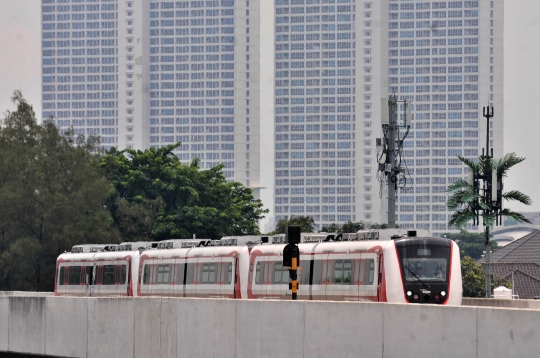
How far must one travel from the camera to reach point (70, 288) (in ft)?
176

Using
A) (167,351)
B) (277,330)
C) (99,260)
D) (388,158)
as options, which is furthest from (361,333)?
(99,260)

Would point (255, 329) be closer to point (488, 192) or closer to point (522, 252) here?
point (488, 192)

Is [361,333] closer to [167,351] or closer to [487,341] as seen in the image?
[487,341]

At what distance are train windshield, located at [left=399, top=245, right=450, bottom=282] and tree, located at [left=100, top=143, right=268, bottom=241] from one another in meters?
62.3

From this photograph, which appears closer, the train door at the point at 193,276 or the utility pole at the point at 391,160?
the train door at the point at 193,276

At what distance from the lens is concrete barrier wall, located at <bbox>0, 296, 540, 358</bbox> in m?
18.4

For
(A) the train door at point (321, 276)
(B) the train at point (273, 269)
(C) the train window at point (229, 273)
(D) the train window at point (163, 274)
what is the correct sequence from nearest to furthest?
(B) the train at point (273, 269), (A) the train door at point (321, 276), (C) the train window at point (229, 273), (D) the train window at point (163, 274)

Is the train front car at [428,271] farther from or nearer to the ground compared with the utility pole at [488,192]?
nearer to the ground

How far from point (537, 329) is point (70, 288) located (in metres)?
38.9

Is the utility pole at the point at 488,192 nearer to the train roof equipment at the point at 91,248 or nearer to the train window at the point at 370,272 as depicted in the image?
the train window at the point at 370,272

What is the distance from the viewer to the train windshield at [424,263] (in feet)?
111

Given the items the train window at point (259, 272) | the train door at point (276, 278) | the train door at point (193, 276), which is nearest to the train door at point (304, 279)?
the train door at point (276, 278)

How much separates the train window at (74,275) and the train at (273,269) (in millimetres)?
46

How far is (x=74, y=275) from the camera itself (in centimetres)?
5347
